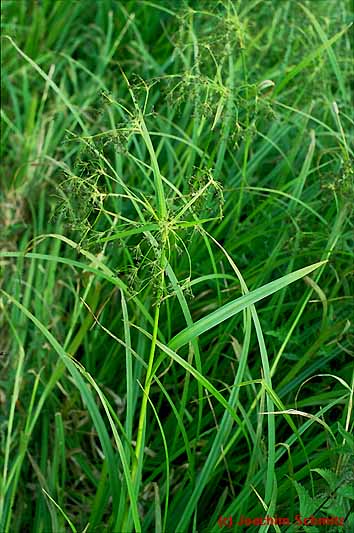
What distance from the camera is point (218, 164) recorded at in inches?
77.3

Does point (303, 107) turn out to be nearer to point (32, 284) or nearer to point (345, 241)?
point (345, 241)

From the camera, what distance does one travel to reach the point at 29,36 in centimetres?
273

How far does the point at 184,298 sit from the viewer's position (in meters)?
1.42

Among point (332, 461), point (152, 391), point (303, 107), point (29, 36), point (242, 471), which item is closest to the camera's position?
point (332, 461)

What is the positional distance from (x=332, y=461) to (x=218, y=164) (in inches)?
30.6

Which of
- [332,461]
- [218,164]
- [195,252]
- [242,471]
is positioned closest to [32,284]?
[195,252]

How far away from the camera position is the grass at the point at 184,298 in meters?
1.40

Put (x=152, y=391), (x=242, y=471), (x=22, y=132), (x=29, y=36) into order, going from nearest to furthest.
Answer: (x=242, y=471) < (x=152, y=391) < (x=22, y=132) < (x=29, y=36)

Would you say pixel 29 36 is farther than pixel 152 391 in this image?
Yes

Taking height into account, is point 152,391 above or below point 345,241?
below

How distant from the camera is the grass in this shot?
1.40 meters

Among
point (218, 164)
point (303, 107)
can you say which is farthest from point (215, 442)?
point (303, 107)

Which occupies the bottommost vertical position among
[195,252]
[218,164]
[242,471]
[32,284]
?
[242,471]

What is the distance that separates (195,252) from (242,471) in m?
0.53
